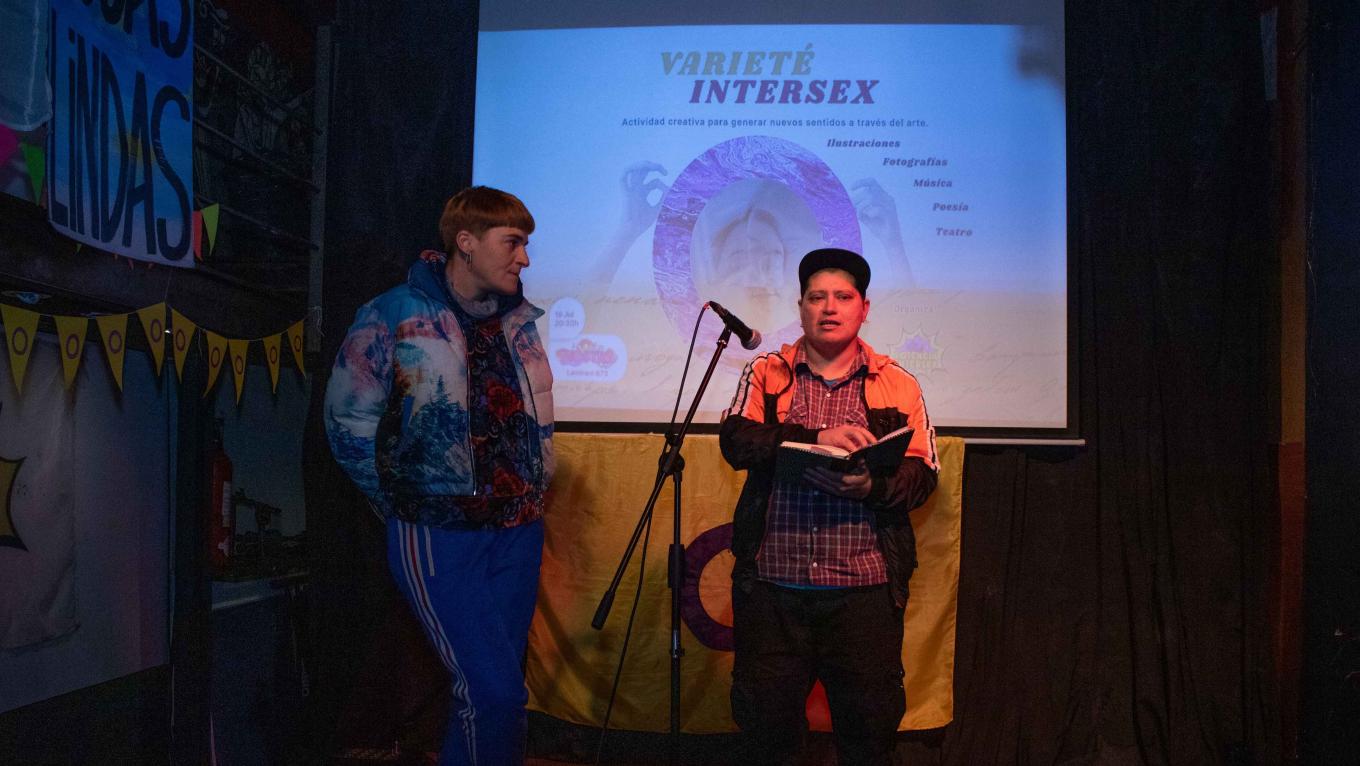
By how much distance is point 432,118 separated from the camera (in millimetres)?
3574

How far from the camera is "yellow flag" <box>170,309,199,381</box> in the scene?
2824 millimetres

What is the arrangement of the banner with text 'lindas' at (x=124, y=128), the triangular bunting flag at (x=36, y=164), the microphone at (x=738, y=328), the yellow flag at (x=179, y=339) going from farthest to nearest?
the yellow flag at (x=179, y=339) → the microphone at (x=738, y=328) → the banner with text 'lindas' at (x=124, y=128) → the triangular bunting flag at (x=36, y=164)

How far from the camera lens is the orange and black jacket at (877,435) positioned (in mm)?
2420

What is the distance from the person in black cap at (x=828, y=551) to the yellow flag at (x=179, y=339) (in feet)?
5.52

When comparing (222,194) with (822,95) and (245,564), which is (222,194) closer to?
(245,564)

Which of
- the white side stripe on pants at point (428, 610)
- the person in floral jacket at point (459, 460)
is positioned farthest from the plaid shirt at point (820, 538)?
the white side stripe on pants at point (428, 610)

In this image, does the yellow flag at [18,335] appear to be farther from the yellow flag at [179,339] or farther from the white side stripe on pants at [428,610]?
the white side stripe on pants at [428,610]

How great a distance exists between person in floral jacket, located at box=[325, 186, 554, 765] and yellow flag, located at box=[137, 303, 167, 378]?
763 millimetres

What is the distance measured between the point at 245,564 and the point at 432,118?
1771 mm

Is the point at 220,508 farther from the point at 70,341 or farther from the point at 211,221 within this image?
the point at 211,221

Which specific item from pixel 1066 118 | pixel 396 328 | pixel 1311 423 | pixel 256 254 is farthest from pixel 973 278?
pixel 256 254

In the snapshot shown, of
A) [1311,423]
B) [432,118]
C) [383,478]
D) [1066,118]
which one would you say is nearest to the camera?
[383,478]

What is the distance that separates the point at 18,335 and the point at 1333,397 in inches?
154

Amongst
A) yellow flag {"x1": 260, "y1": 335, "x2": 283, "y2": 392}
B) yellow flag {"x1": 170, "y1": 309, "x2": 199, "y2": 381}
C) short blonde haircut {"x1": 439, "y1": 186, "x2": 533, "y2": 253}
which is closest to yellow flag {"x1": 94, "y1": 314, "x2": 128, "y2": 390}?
yellow flag {"x1": 170, "y1": 309, "x2": 199, "y2": 381}
